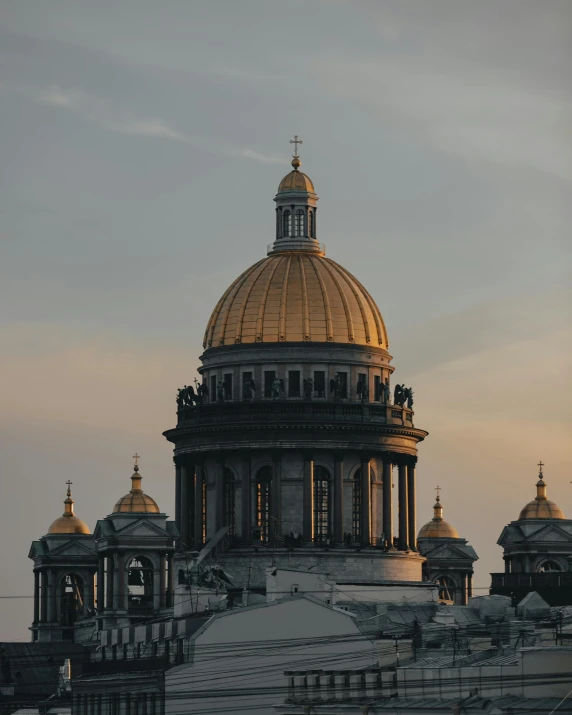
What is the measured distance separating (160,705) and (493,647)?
21092 mm

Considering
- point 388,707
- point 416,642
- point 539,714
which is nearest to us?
point 539,714

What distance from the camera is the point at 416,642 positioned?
537 ft

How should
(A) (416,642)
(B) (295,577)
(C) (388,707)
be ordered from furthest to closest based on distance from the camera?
(B) (295,577)
(A) (416,642)
(C) (388,707)

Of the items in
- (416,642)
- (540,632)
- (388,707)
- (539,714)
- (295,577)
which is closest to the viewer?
(539,714)

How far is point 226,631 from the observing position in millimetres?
171125

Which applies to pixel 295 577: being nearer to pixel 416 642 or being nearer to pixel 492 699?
pixel 416 642

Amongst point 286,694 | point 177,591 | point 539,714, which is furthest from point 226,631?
point 539,714

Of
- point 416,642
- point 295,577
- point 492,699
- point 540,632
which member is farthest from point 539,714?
point 295,577

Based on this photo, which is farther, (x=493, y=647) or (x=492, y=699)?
(x=493, y=647)

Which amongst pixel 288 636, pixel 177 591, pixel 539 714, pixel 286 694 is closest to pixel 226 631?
pixel 288 636

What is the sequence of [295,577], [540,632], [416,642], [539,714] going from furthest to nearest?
1. [295,577]
2. [416,642]
3. [540,632]
4. [539,714]

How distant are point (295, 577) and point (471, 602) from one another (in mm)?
10008

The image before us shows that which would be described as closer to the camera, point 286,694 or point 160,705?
point 286,694

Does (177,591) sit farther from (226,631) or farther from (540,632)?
(540,632)
